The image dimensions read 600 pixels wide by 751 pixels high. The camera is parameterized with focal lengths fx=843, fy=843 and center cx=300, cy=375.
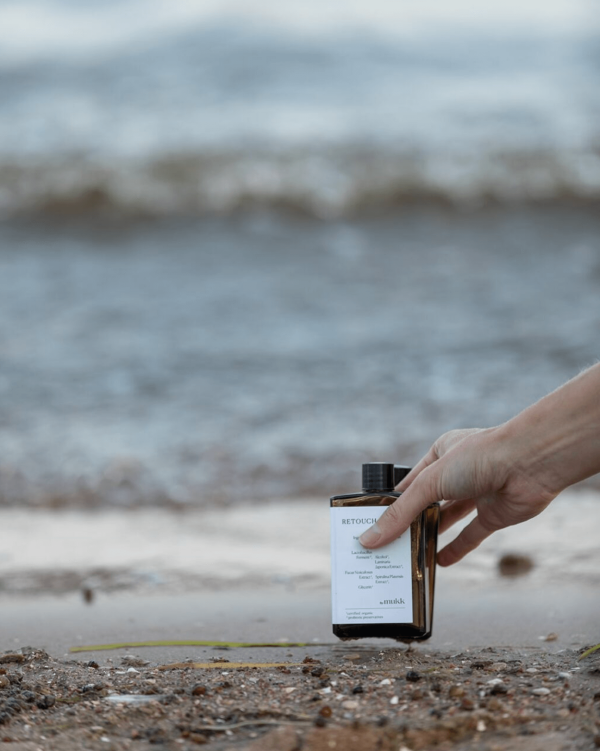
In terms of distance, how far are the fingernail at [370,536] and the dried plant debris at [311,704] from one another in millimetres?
228

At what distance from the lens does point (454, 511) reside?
190 centimetres

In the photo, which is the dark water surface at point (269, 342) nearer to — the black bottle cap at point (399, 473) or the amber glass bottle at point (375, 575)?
the black bottle cap at point (399, 473)

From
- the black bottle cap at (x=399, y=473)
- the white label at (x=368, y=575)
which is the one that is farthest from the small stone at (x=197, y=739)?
the black bottle cap at (x=399, y=473)

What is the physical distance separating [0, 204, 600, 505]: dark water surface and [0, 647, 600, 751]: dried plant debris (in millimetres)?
1639

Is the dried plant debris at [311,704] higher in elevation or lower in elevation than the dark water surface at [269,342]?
lower

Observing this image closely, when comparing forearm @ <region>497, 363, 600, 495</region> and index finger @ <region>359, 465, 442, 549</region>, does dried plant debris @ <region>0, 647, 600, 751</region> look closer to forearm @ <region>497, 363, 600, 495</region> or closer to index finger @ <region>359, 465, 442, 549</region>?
index finger @ <region>359, 465, 442, 549</region>

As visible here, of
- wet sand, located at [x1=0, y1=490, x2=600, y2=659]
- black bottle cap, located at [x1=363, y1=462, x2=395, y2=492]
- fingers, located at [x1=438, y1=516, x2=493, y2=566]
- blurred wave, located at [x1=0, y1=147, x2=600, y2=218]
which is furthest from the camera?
blurred wave, located at [x1=0, y1=147, x2=600, y2=218]

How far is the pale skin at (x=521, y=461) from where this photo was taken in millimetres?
1449

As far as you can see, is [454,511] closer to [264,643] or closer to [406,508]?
[406,508]

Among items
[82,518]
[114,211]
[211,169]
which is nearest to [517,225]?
[211,169]

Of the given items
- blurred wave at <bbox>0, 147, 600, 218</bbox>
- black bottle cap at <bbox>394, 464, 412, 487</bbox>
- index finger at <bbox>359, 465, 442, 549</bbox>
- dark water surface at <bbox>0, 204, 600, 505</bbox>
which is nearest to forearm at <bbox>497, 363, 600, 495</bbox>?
index finger at <bbox>359, 465, 442, 549</bbox>

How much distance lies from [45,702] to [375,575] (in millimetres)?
619

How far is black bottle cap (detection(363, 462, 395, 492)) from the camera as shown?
5.32ft

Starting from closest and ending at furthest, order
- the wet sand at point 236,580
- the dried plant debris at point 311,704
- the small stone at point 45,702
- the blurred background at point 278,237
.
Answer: the dried plant debris at point 311,704 → the small stone at point 45,702 → the wet sand at point 236,580 → the blurred background at point 278,237
